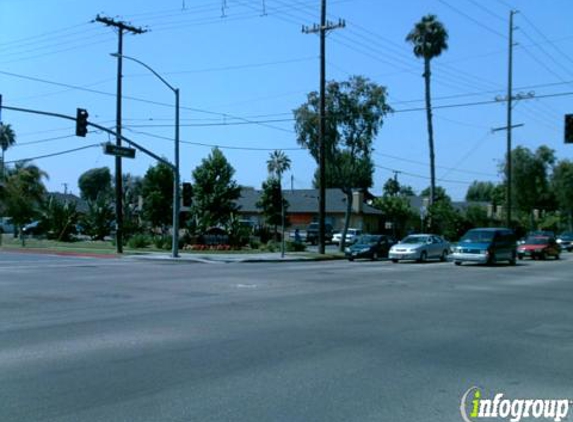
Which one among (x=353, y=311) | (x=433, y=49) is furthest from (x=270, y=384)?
(x=433, y=49)

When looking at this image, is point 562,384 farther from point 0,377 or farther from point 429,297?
point 429,297

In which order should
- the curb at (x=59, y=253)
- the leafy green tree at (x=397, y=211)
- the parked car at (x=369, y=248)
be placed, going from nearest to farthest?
the parked car at (x=369, y=248), the curb at (x=59, y=253), the leafy green tree at (x=397, y=211)

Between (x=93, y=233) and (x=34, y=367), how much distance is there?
46727 millimetres

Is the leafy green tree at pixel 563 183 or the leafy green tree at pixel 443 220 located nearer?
the leafy green tree at pixel 443 220

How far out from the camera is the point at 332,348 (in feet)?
30.9

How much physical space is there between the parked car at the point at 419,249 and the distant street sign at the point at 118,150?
14.3m

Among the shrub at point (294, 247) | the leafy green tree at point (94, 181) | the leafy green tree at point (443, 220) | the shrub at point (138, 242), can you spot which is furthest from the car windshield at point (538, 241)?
the leafy green tree at point (94, 181)

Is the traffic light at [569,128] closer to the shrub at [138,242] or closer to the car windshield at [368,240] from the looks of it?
the car windshield at [368,240]

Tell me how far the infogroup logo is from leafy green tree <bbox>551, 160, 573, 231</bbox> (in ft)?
251

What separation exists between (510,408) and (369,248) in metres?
30.0

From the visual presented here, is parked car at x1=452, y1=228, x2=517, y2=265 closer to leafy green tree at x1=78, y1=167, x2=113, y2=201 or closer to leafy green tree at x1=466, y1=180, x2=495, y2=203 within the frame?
leafy green tree at x1=78, y1=167, x2=113, y2=201

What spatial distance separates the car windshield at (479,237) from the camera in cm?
3079

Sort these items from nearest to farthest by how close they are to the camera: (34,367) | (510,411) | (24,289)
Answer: (510,411)
(34,367)
(24,289)

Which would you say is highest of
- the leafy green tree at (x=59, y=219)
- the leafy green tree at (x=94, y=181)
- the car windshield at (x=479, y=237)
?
the leafy green tree at (x=94, y=181)
